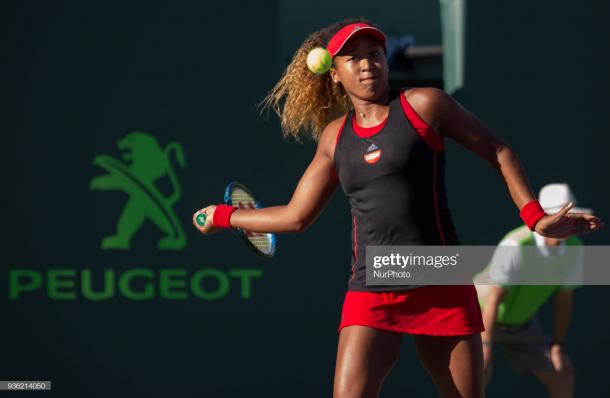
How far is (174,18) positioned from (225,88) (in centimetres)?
52

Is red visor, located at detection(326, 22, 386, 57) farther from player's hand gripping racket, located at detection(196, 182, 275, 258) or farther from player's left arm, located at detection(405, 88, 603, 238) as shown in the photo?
player's hand gripping racket, located at detection(196, 182, 275, 258)

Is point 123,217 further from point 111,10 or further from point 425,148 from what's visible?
point 425,148

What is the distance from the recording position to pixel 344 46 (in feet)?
11.1

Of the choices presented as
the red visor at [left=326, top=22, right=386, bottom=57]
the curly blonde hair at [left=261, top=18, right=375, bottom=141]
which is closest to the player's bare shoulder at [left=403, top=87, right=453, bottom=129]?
the red visor at [left=326, top=22, right=386, bottom=57]

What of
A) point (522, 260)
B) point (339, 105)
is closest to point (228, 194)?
point (339, 105)

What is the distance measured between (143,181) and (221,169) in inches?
18.8

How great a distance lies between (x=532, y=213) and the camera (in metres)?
3.08

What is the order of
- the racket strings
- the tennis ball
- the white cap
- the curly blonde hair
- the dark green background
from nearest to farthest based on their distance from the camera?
the tennis ball < the curly blonde hair < the racket strings < the white cap < the dark green background

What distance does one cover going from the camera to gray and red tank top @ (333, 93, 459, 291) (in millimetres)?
3182

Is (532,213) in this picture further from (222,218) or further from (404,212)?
(222,218)

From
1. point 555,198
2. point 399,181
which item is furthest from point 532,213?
point 555,198

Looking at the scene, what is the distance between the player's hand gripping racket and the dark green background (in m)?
1.90

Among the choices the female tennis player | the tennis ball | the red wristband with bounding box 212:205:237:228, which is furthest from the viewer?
the red wristband with bounding box 212:205:237:228

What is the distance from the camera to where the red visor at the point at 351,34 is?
332cm
